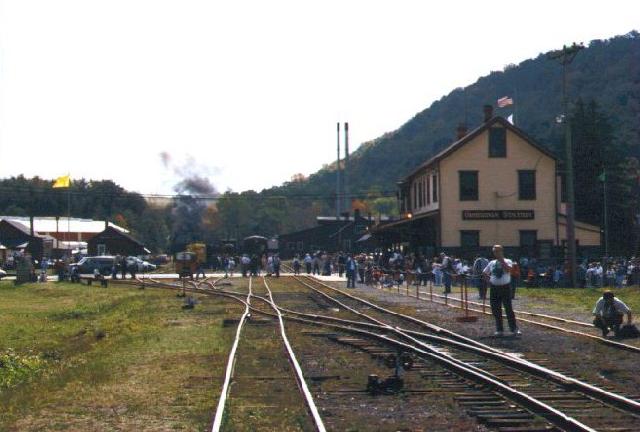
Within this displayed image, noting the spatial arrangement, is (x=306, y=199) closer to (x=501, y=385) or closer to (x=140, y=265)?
(x=140, y=265)

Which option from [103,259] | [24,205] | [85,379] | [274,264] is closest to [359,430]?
[85,379]

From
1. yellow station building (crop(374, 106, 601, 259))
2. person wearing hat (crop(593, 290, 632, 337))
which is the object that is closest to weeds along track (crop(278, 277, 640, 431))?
person wearing hat (crop(593, 290, 632, 337))

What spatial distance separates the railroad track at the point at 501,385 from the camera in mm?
9984

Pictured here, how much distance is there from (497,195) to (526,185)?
6.41ft

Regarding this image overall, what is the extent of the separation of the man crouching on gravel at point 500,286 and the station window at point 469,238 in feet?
131

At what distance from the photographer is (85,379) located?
14.4 metres

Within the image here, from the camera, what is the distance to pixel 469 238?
2351 inches

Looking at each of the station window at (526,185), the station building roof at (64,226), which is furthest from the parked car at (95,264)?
the station building roof at (64,226)

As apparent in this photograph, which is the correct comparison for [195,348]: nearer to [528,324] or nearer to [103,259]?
[528,324]

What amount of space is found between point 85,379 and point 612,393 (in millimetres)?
7096

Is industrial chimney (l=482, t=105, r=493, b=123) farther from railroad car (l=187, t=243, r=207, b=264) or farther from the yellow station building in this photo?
railroad car (l=187, t=243, r=207, b=264)

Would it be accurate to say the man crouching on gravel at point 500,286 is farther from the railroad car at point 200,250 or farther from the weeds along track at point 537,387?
the railroad car at point 200,250

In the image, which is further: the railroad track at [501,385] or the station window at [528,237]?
the station window at [528,237]

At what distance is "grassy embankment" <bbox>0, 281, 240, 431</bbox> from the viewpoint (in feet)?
35.8
